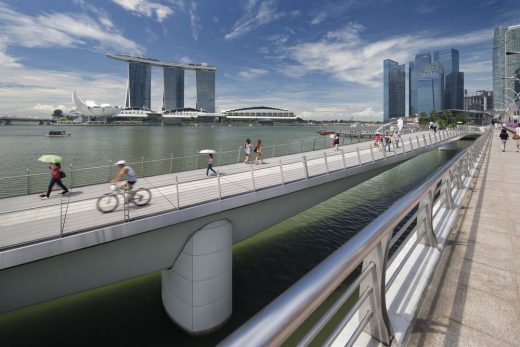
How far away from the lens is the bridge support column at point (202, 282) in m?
8.89

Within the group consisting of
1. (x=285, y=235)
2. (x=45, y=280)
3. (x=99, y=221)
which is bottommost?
(x=285, y=235)

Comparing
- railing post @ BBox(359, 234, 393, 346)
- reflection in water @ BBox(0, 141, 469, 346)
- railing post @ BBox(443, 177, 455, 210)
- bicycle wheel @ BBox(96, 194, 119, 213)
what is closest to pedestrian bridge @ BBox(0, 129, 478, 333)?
bicycle wheel @ BBox(96, 194, 119, 213)

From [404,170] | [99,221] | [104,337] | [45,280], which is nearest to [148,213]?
[99,221]

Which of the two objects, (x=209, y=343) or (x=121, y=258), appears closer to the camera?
(x=121, y=258)

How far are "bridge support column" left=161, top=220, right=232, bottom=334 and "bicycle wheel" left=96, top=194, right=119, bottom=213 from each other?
2.41m

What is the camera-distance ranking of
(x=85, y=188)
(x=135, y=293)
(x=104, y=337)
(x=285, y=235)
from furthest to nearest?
(x=285, y=235) → (x=85, y=188) → (x=135, y=293) → (x=104, y=337)

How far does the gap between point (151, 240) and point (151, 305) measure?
3345mm

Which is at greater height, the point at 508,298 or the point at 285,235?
the point at 508,298

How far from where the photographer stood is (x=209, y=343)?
8992 mm

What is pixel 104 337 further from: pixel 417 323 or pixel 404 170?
pixel 404 170

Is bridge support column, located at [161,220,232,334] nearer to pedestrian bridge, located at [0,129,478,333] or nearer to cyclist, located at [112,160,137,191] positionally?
pedestrian bridge, located at [0,129,478,333]

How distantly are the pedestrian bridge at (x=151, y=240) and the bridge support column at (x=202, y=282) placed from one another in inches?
1.1

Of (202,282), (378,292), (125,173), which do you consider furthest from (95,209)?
(378,292)

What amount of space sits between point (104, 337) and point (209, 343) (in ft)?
10.4
